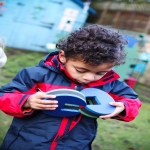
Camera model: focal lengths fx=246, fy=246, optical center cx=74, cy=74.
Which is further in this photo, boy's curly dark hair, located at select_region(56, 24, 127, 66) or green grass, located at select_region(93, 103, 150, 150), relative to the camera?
green grass, located at select_region(93, 103, 150, 150)

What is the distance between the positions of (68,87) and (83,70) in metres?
0.17

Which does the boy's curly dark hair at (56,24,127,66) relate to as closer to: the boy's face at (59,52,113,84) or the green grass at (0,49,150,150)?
the boy's face at (59,52,113,84)

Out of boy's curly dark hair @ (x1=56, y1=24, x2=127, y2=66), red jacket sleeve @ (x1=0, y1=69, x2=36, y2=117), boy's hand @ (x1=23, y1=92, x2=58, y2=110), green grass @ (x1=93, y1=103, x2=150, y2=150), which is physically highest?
boy's curly dark hair @ (x1=56, y1=24, x2=127, y2=66)

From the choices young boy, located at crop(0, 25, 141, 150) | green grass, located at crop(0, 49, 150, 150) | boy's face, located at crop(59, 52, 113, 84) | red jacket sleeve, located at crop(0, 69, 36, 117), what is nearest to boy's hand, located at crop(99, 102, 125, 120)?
young boy, located at crop(0, 25, 141, 150)

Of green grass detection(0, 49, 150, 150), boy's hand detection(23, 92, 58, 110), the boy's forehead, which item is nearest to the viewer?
boy's hand detection(23, 92, 58, 110)

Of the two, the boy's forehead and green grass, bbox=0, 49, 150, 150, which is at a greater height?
the boy's forehead

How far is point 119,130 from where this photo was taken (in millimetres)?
3074

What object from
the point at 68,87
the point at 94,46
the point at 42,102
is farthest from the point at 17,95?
the point at 94,46

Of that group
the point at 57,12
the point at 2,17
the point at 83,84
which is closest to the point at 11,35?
the point at 2,17

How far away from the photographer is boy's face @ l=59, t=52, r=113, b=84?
1263 millimetres

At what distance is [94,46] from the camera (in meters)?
1.23

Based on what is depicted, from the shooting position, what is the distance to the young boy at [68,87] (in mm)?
1241

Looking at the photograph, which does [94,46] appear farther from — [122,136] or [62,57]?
[122,136]

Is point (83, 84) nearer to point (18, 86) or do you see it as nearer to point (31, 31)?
point (18, 86)
